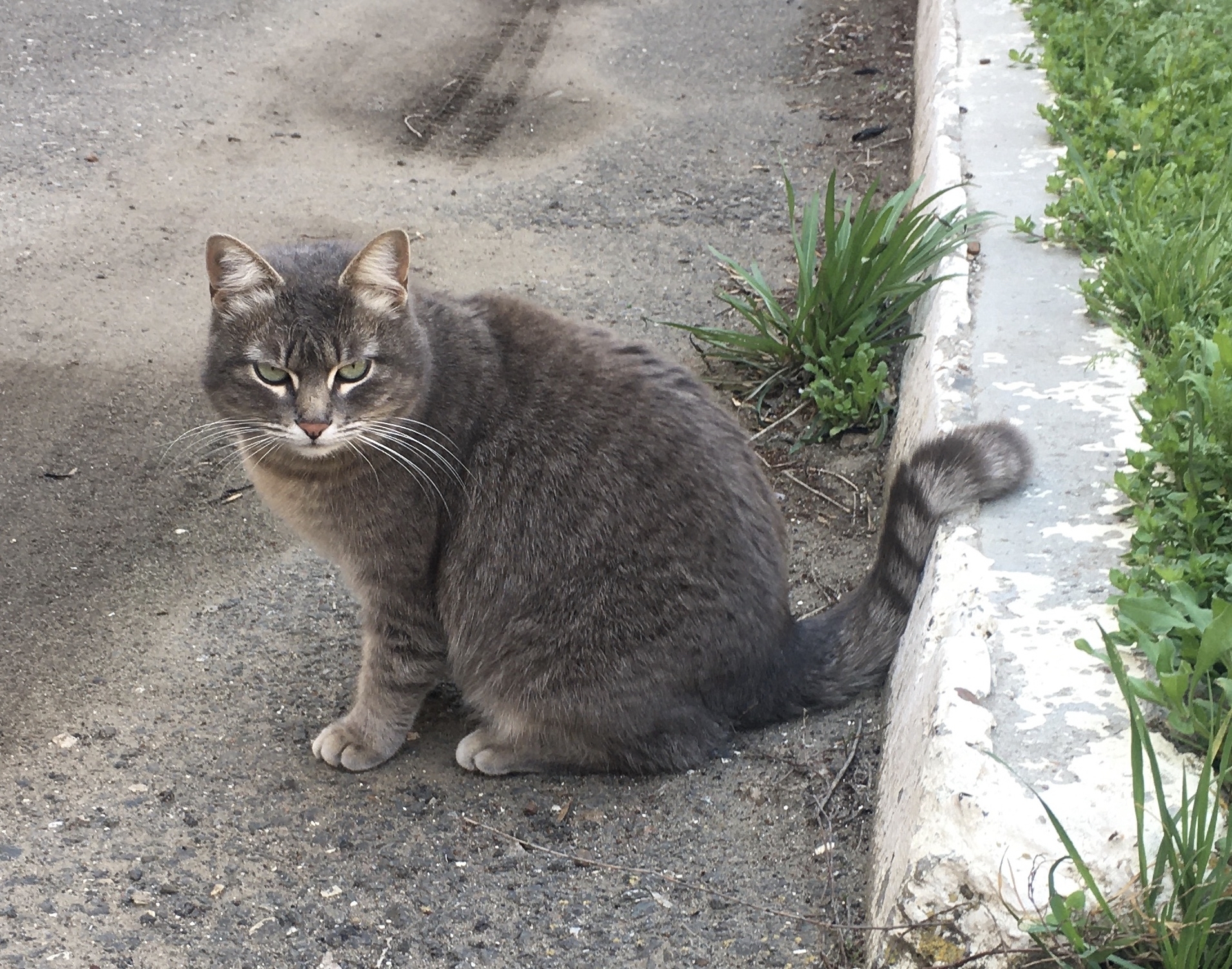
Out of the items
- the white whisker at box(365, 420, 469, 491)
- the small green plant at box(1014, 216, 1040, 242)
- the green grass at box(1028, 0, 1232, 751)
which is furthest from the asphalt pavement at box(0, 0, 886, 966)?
the small green plant at box(1014, 216, 1040, 242)

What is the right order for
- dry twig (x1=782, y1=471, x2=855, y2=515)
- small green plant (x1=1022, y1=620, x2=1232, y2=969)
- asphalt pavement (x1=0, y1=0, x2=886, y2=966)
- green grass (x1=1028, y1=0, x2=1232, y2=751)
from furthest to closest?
dry twig (x1=782, y1=471, x2=855, y2=515) → asphalt pavement (x1=0, y1=0, x2=886, y2=966) → green grass (x1=1028, y1=0, x2=1232, y2=751) → small green plant (x1=1022, y1=620, x2=1232, y2=969)

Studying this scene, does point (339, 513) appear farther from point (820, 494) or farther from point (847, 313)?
point (847, 313)

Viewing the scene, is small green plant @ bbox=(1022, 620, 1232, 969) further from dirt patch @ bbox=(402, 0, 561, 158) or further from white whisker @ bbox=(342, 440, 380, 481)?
dirt patch @ bbox=(402, 0, 561, 158)

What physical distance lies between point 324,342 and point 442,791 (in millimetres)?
1217

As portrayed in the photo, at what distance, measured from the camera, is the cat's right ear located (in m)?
2.90

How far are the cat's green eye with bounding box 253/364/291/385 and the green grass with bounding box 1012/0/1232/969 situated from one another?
2.01 m

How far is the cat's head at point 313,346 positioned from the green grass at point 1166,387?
5.91ft

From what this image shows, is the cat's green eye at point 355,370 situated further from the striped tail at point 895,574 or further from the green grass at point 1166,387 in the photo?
the green grass at point 1166,387

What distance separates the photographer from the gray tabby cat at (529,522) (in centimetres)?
296

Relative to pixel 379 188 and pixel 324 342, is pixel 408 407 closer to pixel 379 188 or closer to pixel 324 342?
pixel 324 342

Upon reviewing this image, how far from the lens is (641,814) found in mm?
2934

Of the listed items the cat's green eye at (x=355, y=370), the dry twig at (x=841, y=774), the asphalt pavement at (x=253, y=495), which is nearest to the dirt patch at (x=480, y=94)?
the asphalt pavement at (x=253, y=495)

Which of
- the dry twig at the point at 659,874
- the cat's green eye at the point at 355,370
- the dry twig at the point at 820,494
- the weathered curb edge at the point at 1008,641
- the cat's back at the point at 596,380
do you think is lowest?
the dry twig at the point at 820,494

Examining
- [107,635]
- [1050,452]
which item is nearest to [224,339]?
[107,635]
